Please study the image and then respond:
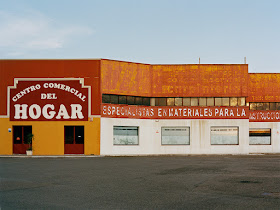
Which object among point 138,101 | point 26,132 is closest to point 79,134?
point 26,132

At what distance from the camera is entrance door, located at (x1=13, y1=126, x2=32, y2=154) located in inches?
1430

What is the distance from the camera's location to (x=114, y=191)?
14.1 m

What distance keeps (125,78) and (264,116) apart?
17.3m

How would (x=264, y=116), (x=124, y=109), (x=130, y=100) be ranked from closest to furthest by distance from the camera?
(x=124, y=109) → (x=130, y=100) → (x=264, y=116)

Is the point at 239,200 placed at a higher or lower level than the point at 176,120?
lower

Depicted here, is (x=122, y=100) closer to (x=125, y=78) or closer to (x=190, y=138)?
(x=125, y=78)

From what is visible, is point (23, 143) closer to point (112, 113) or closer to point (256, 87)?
point (112, 113)

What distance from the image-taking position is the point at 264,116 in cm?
4497

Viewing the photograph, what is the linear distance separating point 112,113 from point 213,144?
11.0 metres

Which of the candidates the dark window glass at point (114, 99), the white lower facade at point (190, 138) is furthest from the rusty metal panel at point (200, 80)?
the dark window glass at point (114, 99)

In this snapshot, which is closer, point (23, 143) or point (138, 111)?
point (23, 143)

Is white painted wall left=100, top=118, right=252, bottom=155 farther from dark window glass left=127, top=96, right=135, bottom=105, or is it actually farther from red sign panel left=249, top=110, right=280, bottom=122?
red sign panel left=249, top=110, right=280, bottom=122

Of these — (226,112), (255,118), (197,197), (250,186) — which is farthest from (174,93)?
(197,197)

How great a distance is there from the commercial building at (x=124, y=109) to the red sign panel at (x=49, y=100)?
93 millimetres
